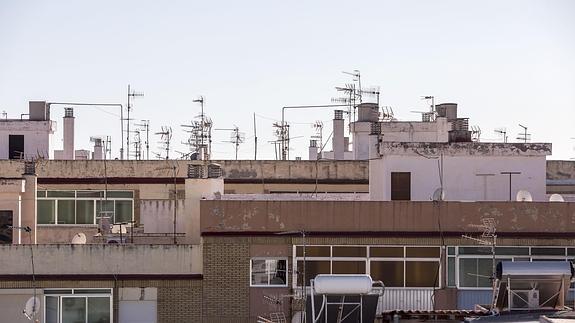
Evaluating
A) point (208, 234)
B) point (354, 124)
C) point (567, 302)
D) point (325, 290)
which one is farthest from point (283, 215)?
point (354, 124)

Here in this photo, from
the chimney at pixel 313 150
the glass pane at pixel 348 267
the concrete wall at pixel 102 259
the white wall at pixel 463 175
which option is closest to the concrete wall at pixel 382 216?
the glass pane at pixel 348 267

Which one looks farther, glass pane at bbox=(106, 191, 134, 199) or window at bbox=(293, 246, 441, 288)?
glass pane at bbox=(106, 191, 134, 199)

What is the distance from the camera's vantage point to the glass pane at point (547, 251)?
3547cm

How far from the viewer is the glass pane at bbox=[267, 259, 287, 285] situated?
1388 inches

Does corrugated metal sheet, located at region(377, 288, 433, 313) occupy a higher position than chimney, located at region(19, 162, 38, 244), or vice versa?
chimney, located at region(19, 162, 38, 244)

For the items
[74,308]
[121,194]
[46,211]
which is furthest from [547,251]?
[46,211]

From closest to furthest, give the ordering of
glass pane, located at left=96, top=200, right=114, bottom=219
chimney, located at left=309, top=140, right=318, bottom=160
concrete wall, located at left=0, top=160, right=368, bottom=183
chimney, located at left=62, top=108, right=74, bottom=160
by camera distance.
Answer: glass pane, located at left=96, top=200, right=114, bottom=219 < concrete wall, located at left=0, top=160, right=368, bottom=183 < chimney, located at left=62, top=108, right=74, bottom=160 < chimney, located at left=309, top=140, right=318, bottom=160

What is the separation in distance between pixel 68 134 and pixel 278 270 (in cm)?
2841

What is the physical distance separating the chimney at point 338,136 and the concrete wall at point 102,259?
87.1 ft

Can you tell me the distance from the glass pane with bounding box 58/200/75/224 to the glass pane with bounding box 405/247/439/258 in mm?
20525

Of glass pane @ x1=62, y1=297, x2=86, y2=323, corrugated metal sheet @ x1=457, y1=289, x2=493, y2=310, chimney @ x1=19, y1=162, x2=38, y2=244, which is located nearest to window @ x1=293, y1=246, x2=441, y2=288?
corrugated metal sheet @ x1=457, y1=289, x2=493, y2=310

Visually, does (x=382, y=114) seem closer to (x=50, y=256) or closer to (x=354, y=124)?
(x=354, y=124)

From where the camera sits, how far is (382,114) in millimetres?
59125

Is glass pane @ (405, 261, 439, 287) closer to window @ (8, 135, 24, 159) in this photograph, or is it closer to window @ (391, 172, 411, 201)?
window @ (391, 172, 411, 201)
